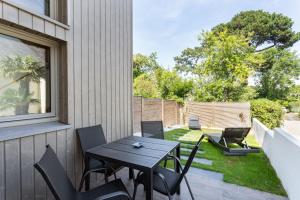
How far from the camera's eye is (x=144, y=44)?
56.9 ft

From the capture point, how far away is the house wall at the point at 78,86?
6.18 feet

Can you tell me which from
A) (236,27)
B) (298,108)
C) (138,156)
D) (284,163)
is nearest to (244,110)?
(284,163)

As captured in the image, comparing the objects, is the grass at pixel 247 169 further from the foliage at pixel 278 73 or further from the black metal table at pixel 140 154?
the foliage at pixel 278 73

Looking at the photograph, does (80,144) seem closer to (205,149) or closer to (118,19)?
(118,19)

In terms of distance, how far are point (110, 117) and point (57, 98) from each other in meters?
1.04

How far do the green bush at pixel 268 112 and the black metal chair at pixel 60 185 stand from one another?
838 centimetres

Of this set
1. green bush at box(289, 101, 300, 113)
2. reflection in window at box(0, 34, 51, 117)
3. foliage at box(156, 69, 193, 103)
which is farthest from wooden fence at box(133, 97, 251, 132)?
green bush at box(289, 101, 300, 113)

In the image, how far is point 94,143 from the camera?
2.78 m

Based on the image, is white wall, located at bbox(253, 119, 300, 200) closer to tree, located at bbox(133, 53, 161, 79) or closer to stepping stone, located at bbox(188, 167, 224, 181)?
stepping stone, located at bbox(188, 167, 224, 181)

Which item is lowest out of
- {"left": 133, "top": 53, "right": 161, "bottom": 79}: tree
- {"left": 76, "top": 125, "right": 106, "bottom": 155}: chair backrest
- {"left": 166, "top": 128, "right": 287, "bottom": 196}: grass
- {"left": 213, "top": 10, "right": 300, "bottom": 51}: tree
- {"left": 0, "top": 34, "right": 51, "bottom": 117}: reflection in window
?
{"left": 166, "top": 128, "right": 287, "bottom": 196}: grass

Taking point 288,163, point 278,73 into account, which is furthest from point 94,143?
point 278,73

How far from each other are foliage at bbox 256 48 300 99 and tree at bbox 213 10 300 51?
1273 millimetres

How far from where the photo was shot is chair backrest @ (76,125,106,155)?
103 inches

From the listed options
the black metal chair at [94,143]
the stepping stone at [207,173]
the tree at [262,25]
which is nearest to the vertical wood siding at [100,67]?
the black metal chair at [94,143]
